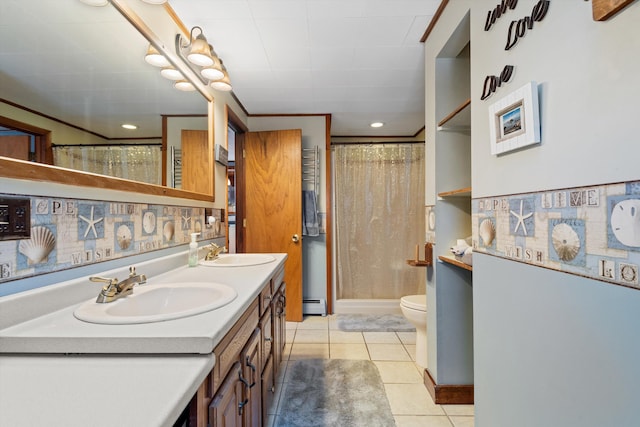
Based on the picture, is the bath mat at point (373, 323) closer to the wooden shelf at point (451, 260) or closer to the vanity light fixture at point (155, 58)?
the wooden shelf at point (451, 260)

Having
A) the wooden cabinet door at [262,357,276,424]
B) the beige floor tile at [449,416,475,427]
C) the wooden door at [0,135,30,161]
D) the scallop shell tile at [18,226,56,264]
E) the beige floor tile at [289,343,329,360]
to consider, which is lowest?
the beige floor tile at [449,416,475,427]

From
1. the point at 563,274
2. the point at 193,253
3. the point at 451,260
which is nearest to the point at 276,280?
the point at 193,253

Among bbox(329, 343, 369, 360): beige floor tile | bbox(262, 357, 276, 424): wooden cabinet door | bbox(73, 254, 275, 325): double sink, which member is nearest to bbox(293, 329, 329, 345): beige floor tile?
bbox(329, 343, 369, 360): beige floor tile

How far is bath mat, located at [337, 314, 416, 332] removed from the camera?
2830 mm

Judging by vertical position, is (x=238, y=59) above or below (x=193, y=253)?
above

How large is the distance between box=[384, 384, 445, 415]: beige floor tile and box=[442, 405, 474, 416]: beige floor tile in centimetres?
4

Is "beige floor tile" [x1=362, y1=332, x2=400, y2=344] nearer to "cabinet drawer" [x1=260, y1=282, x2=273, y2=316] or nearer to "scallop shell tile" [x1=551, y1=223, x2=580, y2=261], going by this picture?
"cabinet drawer" [x1=260, y1=282, x2=273, y2=316]

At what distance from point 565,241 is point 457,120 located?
1.03m

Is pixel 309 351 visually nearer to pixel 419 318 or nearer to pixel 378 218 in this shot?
pixel 419 318

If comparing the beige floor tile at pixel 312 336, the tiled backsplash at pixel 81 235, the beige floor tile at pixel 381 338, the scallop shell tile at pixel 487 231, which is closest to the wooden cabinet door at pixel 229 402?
the tiled backsplash at pixel 81 235

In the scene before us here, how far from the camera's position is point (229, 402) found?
32.6 inches

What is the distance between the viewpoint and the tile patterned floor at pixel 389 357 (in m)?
1.60

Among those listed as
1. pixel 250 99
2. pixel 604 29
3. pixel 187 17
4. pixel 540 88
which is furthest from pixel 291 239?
pixel 604 29

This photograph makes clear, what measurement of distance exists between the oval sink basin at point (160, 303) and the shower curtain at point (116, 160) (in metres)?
0.47
